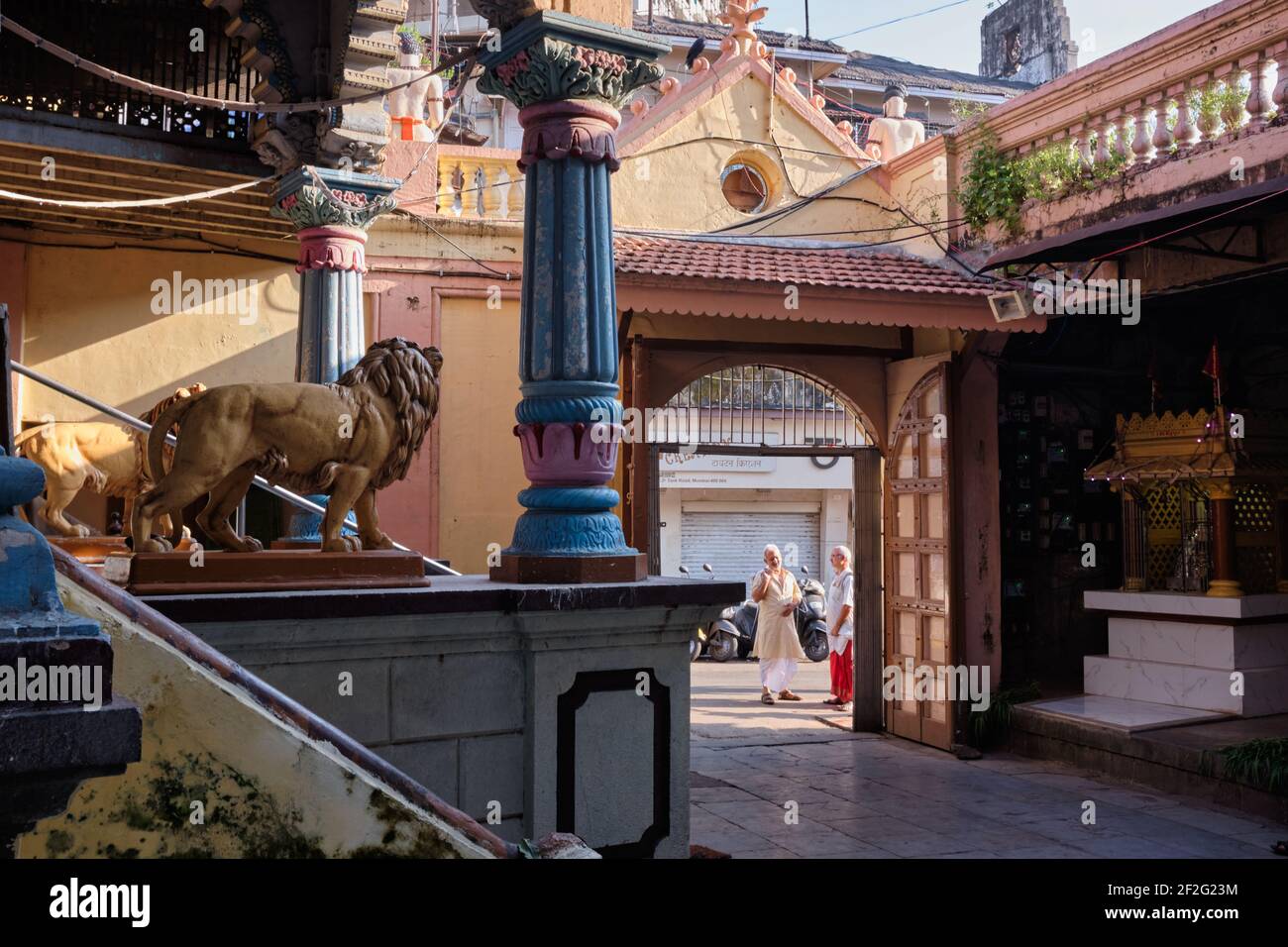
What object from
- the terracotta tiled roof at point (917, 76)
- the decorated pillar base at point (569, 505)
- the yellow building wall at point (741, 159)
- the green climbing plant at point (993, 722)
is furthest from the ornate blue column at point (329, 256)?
the terracotta tiled roof at point (917, 76)

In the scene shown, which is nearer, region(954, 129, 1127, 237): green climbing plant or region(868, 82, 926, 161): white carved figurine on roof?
region(954, 129, 1127, 237): green climbing plant

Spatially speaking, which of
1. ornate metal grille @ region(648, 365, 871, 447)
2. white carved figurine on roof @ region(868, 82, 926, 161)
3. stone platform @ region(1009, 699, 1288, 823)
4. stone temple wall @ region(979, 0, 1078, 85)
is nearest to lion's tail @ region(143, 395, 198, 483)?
ornate metal grille @ region(648, 365, 871, 447)

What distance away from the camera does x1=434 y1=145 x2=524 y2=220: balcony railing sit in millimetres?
11445

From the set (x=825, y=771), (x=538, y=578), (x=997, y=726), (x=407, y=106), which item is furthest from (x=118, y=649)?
(x=407, y=106)

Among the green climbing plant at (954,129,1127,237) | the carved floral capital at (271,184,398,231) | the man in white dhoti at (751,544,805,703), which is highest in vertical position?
the green climbing plant at (954,129,1127,237)

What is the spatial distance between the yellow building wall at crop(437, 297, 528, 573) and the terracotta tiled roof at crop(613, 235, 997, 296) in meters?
1.69

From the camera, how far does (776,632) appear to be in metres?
13.4

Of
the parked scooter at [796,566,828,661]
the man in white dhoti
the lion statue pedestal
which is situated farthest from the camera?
the parked scooter at [796,566,828,661]

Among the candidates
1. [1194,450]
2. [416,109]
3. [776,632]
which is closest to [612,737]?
[1194,450]

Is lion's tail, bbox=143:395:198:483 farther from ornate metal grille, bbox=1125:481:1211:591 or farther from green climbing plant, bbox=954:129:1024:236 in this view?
ornate metal grille, bbox=1125:481:1211:591

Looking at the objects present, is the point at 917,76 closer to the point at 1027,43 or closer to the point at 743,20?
the point at 1027,43

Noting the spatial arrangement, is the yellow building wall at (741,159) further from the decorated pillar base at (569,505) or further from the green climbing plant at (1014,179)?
the decorated pillar base at (569,505)

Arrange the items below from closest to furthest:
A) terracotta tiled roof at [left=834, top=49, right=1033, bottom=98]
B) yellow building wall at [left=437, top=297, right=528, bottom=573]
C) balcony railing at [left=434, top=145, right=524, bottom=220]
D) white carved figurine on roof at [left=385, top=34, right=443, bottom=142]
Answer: yellow building wall at [left=437, top=297, right=528, bottom=573] < balcony railing at [left=434, top=145, right=524, bottom=220] < white carved figurine on roof at [left=385, top=34, right=443, bottom=142] < terracotta tiled roof at [left=834, top=49, right=1033, bottom=98]

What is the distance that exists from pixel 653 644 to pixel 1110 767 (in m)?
6.44
